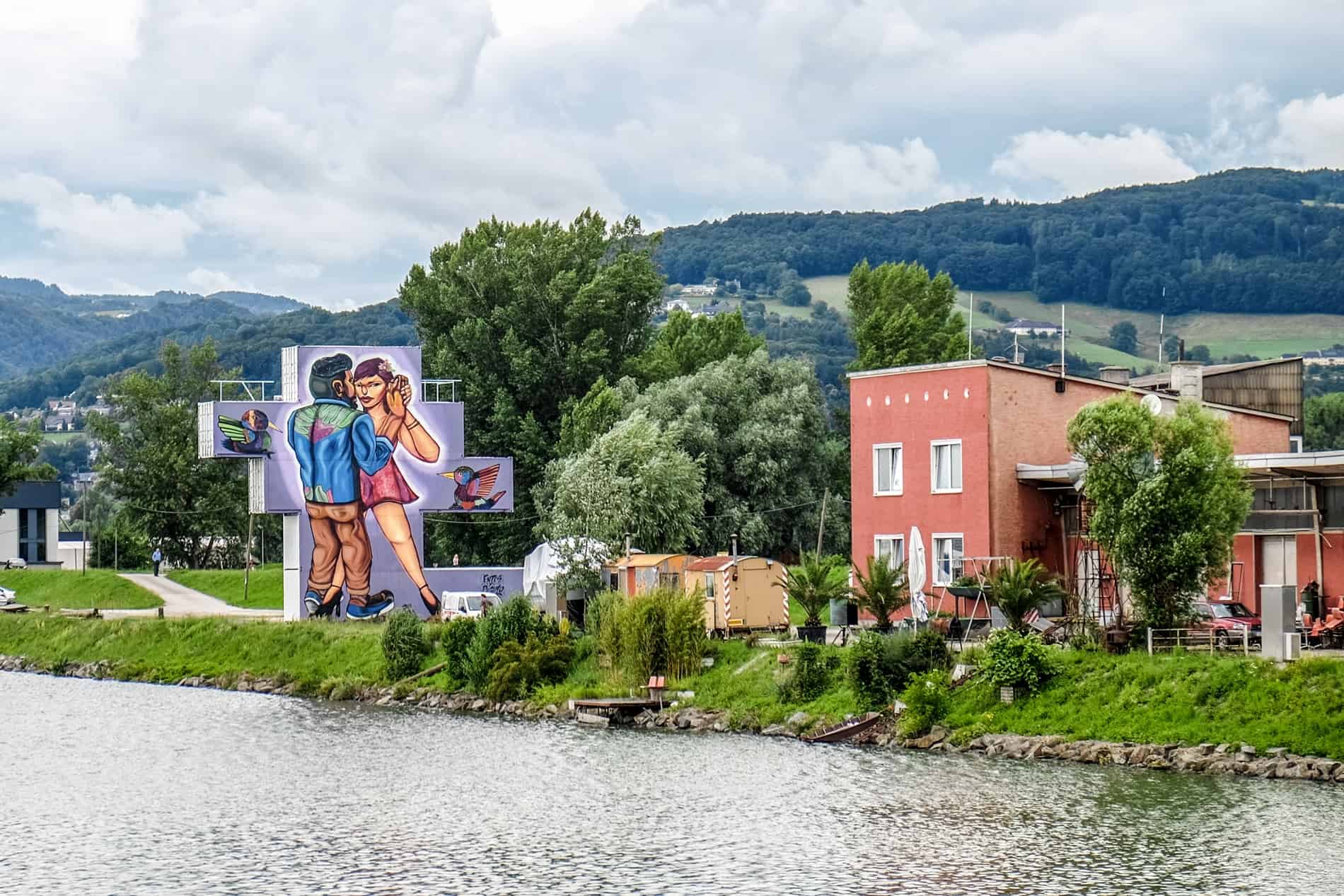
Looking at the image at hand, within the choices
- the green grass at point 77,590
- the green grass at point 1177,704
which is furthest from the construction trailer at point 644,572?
the green grass at point 77,590

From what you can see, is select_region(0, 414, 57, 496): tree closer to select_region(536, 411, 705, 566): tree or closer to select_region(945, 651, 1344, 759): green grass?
select_region(536, 411, 705, 566): tree

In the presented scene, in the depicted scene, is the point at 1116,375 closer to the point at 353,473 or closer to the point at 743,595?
the point at 743,595

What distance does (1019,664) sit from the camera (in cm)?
4112

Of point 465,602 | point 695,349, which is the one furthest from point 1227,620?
point 695,349

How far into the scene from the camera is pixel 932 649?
143ft

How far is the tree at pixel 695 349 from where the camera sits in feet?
303

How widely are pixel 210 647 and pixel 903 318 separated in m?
40.4

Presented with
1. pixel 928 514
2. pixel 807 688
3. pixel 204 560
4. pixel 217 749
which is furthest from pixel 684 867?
pixel 204 560

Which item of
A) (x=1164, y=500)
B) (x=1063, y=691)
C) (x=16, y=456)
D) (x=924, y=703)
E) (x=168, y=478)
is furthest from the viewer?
(x=16, y=456)

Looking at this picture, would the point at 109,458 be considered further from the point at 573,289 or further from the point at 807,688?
the point at 807,688

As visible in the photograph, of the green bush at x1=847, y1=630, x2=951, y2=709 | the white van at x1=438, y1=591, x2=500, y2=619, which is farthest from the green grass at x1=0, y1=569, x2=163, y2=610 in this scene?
the green bush at x1=847, y1=630, x2=951, y2=709

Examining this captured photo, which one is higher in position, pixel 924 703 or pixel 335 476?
pixel 335 476

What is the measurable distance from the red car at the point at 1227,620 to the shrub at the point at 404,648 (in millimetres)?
26257

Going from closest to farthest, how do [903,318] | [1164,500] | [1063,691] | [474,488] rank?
[1063,691], [1164,500], [474,488], [903,318]
